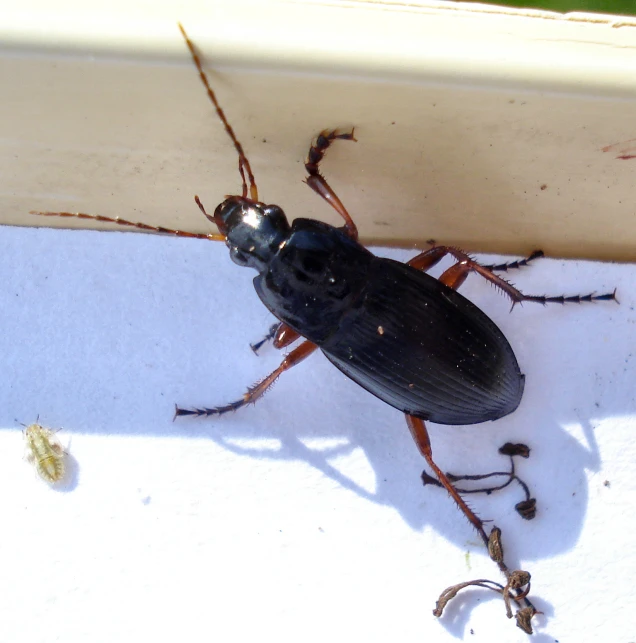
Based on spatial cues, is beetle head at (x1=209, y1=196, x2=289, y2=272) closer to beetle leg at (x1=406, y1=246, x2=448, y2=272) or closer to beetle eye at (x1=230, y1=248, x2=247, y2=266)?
beetle eye at (x1=230, y1=248, x2=247, y2=266)

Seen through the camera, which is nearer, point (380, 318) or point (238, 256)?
point (238, 256)

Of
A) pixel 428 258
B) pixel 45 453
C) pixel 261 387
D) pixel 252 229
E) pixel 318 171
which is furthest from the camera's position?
pixel 45 453

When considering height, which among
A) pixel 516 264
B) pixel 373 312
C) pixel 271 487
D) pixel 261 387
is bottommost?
pixel 271 487

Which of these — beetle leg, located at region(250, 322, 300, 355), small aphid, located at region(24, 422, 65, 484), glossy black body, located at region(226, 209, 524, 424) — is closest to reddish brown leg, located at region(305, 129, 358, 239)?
glossy black body, located at region(226, 209, 524, 424)

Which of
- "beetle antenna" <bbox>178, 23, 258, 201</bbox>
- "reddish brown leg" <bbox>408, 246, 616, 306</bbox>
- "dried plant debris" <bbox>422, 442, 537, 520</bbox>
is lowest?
"dried plant debris" <bbox>422, 442, 537, 520</bbox>

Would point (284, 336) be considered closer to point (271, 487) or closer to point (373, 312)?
point (373, 312)

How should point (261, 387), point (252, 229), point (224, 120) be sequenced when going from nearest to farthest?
point (224, 120)
point (252, 229)
point (261, 387)

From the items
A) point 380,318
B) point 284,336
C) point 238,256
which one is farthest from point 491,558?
point 238,256

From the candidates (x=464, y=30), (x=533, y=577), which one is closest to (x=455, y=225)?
(x=464, y=30)
